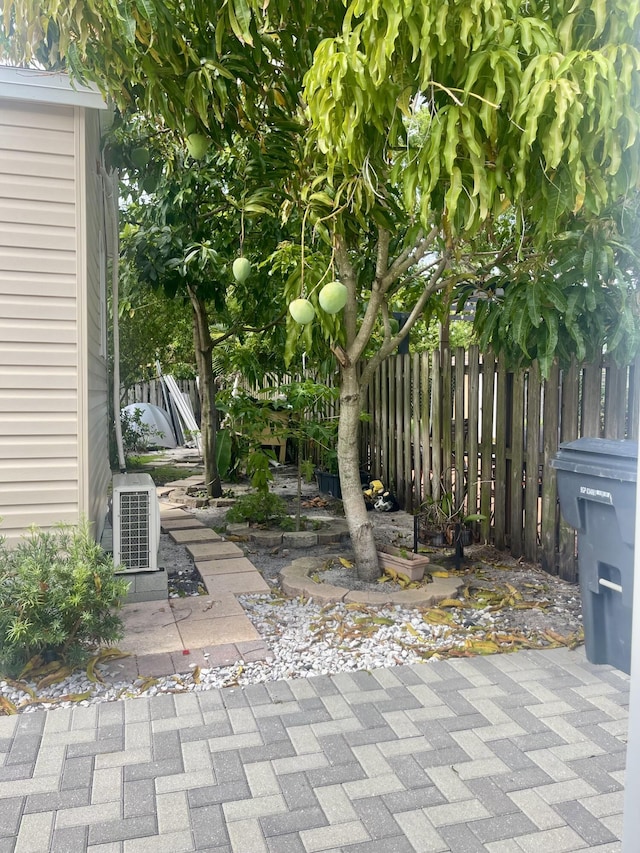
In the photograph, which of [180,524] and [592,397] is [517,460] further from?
[180,524]

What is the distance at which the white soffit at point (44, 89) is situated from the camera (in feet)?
12.4

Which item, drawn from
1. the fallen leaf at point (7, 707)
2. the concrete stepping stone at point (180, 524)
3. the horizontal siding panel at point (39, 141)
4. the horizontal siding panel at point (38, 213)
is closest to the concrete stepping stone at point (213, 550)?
the concrete stepping stone at point (180, 524)

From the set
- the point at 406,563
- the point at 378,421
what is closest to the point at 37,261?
the point at 406,563

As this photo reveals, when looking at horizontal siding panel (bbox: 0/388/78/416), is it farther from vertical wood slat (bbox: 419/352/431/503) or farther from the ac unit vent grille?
vertical wood slat (bbox: 419/352/431/503)

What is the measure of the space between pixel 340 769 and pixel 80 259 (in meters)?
3.12

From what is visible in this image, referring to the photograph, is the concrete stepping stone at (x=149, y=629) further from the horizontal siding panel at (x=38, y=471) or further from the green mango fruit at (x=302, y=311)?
the green mango fruit at (x=302, y=311)

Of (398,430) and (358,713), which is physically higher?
(398,430)

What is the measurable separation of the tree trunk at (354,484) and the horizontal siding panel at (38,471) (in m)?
1.85

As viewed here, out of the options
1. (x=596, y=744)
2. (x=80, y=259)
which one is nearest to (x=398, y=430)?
(x=80, y=259)

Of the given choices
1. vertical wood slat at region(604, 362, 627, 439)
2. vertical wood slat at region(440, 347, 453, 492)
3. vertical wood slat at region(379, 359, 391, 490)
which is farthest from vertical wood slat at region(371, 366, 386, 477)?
vertical wood slat at region(604, 362, 627, 439)

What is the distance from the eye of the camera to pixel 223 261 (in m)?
7.11

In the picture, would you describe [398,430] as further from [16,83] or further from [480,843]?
[480,843]

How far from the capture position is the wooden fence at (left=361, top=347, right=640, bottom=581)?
473 cm

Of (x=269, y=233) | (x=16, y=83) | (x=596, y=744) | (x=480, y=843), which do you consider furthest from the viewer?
(x=269, y=233)
